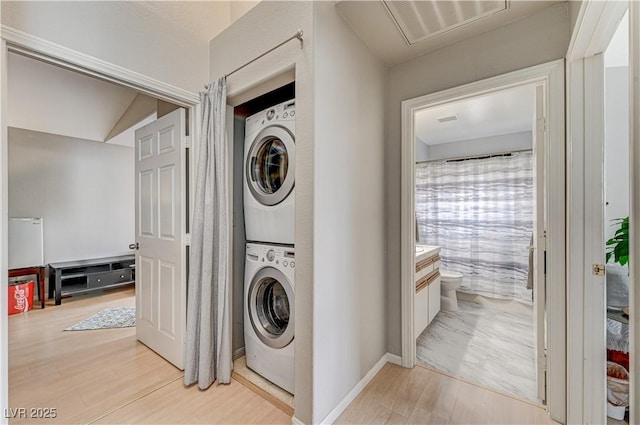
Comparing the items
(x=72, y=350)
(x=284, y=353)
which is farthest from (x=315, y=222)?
(x=72, y=350)

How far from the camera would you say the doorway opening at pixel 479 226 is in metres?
2.61

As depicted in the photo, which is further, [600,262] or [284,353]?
[284,353]

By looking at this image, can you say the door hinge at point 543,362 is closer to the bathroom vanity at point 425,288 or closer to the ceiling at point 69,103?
the bathroom vanity at point 425,288

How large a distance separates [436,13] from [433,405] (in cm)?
233

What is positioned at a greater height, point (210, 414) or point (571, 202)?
point (571, 202)

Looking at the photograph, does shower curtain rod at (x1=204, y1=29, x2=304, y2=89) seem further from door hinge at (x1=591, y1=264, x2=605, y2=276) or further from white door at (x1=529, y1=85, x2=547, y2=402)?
door hinge at (x1=591, y1=264, x2=605, y2=276)

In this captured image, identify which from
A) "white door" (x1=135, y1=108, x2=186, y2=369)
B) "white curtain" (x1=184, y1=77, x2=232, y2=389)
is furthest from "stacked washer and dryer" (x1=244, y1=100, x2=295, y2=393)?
"white door" (x1=135, y1=108, x2=186, y2=369)

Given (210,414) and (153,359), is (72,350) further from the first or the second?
(210,414)

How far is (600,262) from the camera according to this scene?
1.43 meters

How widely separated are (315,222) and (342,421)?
116cm

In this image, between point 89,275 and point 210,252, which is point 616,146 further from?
point 89,275

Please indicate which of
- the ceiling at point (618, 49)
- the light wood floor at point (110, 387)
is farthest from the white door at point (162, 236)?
the ceiling at point (618, 49)

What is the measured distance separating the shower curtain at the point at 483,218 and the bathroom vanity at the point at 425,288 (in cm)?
116

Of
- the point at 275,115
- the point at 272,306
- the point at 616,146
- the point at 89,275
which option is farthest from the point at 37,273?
the point at 616,146
